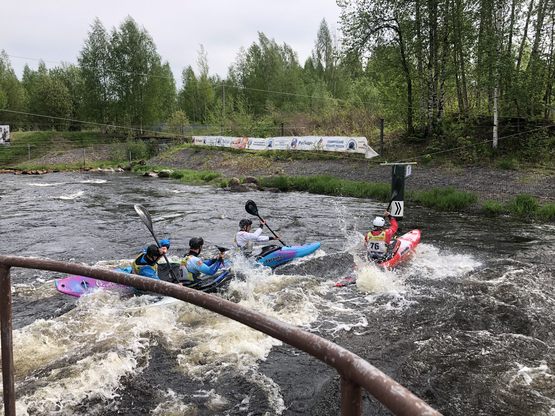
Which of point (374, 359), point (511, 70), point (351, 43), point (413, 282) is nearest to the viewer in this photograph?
point (374, 359)

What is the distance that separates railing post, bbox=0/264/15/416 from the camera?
2.12 m

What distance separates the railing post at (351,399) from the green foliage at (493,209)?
13742mm

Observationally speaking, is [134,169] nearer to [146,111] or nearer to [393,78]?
→ [146,111]

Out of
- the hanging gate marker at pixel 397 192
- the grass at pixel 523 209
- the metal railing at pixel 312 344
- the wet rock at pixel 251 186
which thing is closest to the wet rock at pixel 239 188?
the wet rock at pixel 251 186

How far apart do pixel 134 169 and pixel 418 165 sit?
20297 mm

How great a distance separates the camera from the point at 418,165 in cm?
1823

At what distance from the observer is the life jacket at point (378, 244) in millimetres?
8680

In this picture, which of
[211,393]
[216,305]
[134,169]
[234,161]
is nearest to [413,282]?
[211,393]

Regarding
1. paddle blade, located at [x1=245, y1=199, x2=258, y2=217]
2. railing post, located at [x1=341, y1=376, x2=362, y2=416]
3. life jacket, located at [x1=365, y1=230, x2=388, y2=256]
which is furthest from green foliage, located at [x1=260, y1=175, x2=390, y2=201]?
railing post, located at [x1=341, y1=376, x2=362, y2=416]

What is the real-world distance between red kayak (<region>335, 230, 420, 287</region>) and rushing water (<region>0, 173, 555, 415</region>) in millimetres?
174

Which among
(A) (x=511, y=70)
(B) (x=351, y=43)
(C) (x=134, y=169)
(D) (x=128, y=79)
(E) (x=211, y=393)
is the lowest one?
(E) (x=211, y=393)

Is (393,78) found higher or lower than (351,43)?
lower

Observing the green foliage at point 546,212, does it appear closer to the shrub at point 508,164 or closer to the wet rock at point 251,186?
the shrub at point 508,164

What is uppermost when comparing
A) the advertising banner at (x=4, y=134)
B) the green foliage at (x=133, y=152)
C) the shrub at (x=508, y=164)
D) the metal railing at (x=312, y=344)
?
the advertising banner at (x=4, y=134)
